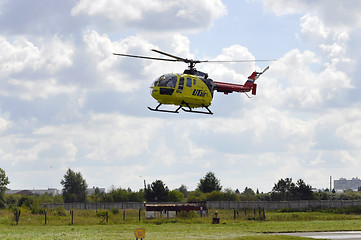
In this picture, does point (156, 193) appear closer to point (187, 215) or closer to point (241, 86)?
point (187, 215)

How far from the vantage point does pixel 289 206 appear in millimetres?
103938

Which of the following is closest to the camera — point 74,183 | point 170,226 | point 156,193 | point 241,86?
point 241,86

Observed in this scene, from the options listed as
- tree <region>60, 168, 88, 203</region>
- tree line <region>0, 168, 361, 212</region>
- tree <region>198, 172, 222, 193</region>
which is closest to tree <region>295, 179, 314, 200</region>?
tree line <region>0, 168, 361, 212</region>

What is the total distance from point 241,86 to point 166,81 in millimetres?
12638

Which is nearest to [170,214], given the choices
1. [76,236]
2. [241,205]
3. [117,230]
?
[117,230]

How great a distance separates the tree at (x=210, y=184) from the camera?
503 ft

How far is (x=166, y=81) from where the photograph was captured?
1748 inches

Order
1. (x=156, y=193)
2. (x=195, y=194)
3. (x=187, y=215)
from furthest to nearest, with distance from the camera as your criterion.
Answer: (x=195, y=194)
(x=156, y=193)
(x=187, y=215)

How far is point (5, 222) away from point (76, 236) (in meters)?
23.0

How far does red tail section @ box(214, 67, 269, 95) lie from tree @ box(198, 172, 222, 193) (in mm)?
99193

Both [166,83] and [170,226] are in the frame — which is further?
[170,226]

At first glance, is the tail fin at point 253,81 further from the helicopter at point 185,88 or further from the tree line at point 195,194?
the tree line at point 195,194

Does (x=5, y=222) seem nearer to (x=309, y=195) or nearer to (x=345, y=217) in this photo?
(x=345, y=217)

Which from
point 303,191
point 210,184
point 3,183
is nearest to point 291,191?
point 303,191
